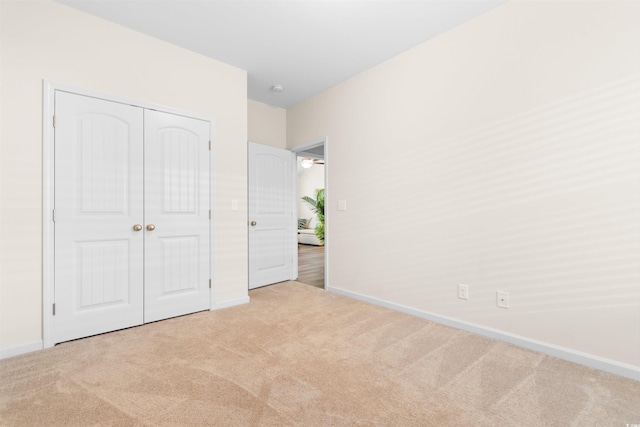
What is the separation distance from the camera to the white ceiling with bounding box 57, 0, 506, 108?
7.37 feet

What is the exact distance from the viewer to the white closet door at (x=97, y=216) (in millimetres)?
2226

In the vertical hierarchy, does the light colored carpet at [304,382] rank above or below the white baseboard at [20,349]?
below

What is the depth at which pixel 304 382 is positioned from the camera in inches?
67.3

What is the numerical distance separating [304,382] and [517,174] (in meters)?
2.10

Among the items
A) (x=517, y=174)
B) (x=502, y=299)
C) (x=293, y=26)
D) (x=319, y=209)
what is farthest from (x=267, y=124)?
(x=502, y=299)

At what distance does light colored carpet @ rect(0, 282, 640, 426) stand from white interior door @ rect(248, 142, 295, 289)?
1456 mm

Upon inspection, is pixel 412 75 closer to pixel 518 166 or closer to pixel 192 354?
pixel 518 166

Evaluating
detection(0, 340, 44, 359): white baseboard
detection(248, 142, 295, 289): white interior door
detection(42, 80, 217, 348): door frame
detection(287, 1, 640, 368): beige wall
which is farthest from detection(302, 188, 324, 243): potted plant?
detection(0, 340, 44, 359): white baseboard

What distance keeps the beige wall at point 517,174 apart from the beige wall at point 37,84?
210cm

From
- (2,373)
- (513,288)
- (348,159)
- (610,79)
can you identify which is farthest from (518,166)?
(2,373)

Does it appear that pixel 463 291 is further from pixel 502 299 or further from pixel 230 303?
pixel 230 303

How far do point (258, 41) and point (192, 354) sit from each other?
2.72m

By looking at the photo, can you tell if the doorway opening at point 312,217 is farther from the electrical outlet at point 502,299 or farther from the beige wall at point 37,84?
the electrical outlet at point 502,299

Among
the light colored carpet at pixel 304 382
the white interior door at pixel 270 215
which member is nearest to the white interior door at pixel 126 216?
the light colored carpet at pixel 304 382
